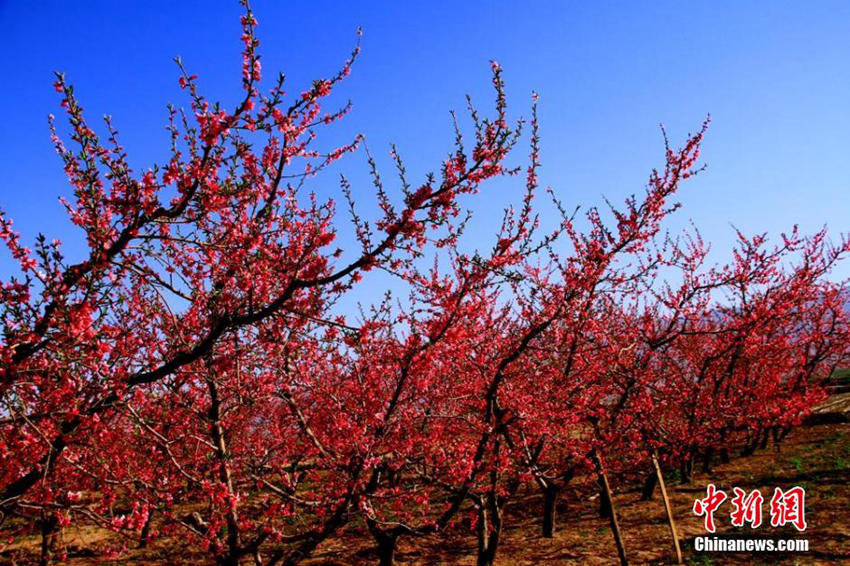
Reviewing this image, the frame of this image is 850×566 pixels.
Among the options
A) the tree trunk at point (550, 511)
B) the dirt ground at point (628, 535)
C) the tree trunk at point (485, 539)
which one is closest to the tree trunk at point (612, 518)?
the dirt ground at point (628, 535)

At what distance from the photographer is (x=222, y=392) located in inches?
287

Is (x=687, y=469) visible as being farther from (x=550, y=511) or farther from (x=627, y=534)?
(x=550, y=511)

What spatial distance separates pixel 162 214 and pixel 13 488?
8.36 feet

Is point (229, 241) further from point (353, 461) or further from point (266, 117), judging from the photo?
point (353, 461)

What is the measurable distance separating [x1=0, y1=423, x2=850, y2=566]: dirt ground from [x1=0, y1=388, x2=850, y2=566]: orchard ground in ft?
0.06

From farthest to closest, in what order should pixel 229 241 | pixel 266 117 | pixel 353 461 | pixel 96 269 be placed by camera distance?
1. pixel 353 461
2. pixel 229 241
3. pixel 266 117
4. pixel 96 269

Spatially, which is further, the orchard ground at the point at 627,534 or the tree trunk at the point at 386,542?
the orchard ground at the point at 627,534

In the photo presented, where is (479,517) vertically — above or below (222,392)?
below

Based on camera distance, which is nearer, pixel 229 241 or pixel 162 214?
pixel 162 214

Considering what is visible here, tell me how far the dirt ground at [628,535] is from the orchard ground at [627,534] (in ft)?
0.06

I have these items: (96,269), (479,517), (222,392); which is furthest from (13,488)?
(479,517)

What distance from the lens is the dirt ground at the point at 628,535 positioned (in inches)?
324

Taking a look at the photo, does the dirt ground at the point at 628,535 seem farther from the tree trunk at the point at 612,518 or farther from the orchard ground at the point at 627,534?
the tree trunk at the point at 612,518

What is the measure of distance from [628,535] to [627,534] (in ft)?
0.24
